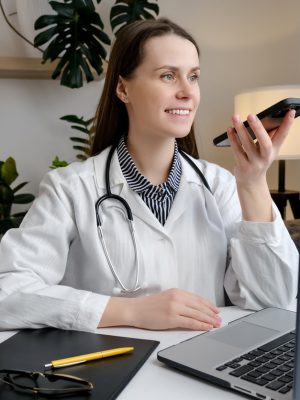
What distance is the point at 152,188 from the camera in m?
1.27

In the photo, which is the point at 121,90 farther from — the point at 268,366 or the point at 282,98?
the point at 282,98

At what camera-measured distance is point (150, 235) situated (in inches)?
47.9

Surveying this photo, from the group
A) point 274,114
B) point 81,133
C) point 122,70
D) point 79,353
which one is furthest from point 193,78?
point 81,133

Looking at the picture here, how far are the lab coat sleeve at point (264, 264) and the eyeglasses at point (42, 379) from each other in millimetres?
513

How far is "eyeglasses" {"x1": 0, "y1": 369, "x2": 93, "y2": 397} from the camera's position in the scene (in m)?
0.68

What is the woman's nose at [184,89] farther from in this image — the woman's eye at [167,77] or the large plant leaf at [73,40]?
the large plant leaf at [73,40]

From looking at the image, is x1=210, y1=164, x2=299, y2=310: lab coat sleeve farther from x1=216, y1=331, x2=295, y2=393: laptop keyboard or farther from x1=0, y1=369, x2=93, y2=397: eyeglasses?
x1=0, y1=369, x2=93, y2=397: eyeglasses

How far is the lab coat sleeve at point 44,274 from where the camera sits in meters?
0.98

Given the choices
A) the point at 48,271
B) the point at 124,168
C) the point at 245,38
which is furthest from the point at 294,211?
the point at 48,271

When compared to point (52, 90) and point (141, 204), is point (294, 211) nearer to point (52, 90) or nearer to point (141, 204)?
point (52, 90)

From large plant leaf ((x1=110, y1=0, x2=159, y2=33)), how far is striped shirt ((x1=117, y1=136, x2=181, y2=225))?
1.43 meters

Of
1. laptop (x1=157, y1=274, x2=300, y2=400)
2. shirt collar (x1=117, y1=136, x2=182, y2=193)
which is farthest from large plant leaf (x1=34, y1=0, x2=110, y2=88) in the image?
laptop (x1=157, y1=274, x2=300, y2=400)

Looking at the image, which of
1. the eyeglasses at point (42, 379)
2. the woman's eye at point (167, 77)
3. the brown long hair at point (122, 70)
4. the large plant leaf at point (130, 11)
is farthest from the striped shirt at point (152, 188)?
the large plant leaf at point (130, 11)

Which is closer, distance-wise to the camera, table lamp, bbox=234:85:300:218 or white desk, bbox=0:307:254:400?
white desk, bbox=0:307:254:400
